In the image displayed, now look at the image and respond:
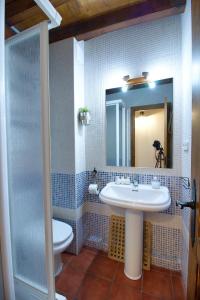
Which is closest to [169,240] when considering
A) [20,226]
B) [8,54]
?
[20,226]

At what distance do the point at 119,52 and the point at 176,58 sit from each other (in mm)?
620

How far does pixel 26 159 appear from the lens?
0.90 metres

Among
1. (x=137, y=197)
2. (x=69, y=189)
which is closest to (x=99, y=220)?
(x=69, y=189)

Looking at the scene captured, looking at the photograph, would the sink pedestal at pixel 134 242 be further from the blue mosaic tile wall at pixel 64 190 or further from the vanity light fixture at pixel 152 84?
the vanity light fixture at pixel 152 84

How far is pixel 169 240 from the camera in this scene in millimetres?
1626

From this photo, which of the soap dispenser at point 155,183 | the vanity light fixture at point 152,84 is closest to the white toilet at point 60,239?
the soap dispenser at point 155,183

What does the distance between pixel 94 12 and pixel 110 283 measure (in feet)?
8.70

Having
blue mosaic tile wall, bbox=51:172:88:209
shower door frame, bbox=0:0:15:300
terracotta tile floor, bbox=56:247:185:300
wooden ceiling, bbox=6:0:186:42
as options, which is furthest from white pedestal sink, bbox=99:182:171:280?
wooden ceiling, bbox=6:0:186:42

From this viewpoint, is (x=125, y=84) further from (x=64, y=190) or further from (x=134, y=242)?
(x=134, y=242)

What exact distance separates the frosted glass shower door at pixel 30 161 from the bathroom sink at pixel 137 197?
2.19 ft

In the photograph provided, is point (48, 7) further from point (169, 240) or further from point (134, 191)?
point (169, 240)

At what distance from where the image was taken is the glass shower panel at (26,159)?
858 mm

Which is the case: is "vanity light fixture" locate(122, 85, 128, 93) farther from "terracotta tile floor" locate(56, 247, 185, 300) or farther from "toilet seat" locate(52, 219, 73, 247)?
"terracotta tile floor" locate(56, 247, 185, 300)

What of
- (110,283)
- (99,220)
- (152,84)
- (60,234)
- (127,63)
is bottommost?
(110,283)
